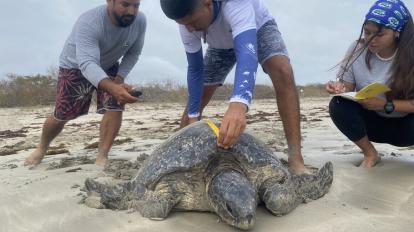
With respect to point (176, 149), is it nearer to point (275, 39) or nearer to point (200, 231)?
point (200, 231)

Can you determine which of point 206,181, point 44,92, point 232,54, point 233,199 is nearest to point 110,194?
point 206,181

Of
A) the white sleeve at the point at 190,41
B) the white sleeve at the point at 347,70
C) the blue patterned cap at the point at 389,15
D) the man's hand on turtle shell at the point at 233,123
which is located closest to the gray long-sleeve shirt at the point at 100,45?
the white sleeve at the point at 190,41

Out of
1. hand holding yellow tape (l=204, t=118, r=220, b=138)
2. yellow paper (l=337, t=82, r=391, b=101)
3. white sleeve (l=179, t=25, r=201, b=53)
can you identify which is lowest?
hand holding yellow tape (l=204, t=118, r=220, b=138)

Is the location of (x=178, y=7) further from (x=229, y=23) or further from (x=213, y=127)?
(x=213, y=127)

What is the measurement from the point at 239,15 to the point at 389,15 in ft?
3.70

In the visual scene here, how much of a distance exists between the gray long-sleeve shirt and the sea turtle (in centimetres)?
109

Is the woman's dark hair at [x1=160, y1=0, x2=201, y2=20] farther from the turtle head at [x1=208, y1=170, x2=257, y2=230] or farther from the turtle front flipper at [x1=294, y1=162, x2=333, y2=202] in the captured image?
the turtle front flipper at [x1=294, y1=162, x2=333, y2=202]

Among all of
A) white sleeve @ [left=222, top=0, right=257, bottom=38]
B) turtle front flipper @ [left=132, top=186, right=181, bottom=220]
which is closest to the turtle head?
turtle front flipper @ [left=132, top=186, right=181, bottom=220]

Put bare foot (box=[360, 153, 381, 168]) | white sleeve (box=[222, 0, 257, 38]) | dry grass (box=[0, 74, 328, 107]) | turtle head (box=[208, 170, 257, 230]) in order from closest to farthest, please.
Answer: turtle head (box=[208, 170, 257, 230]) → white sleeve (box=[222, 0, 257, 38]) → bare foot (box=[360, 153, 381, 168]) → dry grass (box=[0, 74, 328, 107])

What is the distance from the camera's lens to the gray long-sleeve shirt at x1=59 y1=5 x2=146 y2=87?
362 cm

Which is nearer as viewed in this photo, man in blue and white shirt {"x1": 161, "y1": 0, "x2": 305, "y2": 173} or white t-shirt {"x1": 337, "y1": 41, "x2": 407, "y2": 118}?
man in blue and white shirt {"x1": 161, "y1": 0, "x2": 305, "y2": 173}

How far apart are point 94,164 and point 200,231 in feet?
6.41

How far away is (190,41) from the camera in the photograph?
3.39 m

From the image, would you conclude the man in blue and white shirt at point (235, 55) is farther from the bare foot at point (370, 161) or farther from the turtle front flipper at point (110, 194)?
the turtle front flipper at point (110, 194)
